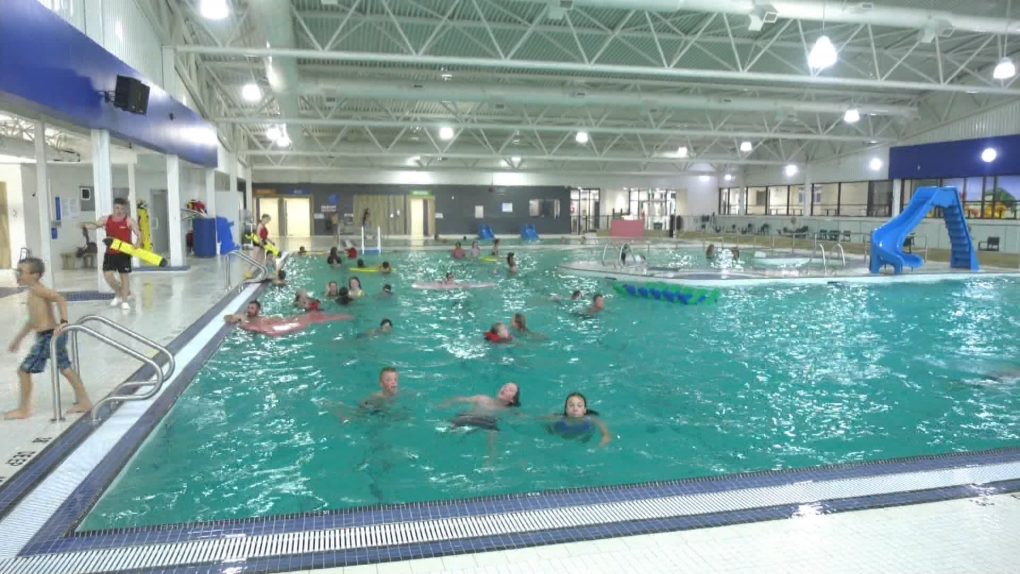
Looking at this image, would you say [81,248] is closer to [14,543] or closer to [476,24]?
[476,24]

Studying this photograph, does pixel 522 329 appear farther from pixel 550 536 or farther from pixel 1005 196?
pixel 1005 196

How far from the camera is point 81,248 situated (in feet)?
49.5

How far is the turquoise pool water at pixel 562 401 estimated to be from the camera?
463cm

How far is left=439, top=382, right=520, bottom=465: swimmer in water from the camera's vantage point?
580cm

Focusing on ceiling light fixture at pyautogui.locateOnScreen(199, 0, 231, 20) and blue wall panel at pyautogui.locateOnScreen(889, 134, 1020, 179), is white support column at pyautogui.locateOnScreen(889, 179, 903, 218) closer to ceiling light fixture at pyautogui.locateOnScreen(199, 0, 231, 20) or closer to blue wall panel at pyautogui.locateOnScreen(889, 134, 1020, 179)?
blue wall panel at pyautogui.locateOnScreen(889, 134, 1020, 179)

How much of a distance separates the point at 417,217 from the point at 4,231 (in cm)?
2423

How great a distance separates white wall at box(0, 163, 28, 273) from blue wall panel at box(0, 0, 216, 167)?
3.53 meters

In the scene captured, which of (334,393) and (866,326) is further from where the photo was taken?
(866,326)

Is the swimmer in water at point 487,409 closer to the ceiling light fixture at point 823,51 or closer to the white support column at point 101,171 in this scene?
the white support column at point 101,171

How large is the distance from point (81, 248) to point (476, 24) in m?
10.4

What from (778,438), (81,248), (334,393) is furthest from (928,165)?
(81,248)

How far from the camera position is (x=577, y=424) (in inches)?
225

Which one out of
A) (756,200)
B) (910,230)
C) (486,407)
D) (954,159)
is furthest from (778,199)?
(486,407)

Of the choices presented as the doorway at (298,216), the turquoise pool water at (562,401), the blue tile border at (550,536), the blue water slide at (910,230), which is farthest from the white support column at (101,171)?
the doorway at (298,216)
